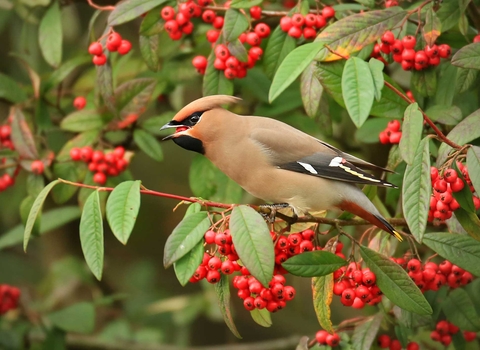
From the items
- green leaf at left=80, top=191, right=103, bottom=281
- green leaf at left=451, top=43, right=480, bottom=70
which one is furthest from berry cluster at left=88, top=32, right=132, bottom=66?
green leaf at left=451, top=43, right=480, bottom=70

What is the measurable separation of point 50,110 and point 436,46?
1.82 meters

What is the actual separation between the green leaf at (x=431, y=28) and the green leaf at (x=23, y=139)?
62.3 inches

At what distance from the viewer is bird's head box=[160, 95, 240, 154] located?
2629mm

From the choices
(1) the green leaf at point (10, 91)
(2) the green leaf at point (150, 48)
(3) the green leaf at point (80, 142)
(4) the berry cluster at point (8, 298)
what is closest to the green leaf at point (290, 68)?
(2) the green leaf at point (150, 48)

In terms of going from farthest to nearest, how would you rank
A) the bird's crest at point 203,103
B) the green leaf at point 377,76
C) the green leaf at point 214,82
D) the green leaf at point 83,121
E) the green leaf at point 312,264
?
1. the green leaf at point 83,121
2. the green leaf at point 214,82
3. the bird's crest at point 203,103
4. the green leaf at point 312,264
5. the green leaf at point 377,76

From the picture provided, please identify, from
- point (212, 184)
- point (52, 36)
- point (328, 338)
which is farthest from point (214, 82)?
point (328, 338)

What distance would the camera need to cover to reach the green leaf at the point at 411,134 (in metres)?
1.84

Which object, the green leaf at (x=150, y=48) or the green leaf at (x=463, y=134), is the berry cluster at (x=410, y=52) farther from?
the green leaf at (x=150, y=48)

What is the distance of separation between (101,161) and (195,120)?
0.53 metres

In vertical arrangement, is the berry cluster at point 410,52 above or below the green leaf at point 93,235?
above

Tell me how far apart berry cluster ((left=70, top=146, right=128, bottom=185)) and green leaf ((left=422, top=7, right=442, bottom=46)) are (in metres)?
1.27

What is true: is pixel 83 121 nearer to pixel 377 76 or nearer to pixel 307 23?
pixel 307 23

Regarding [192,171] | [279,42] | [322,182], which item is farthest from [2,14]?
[322,182]

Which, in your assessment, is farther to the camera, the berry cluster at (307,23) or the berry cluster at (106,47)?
the berry cluster at (106,47)
